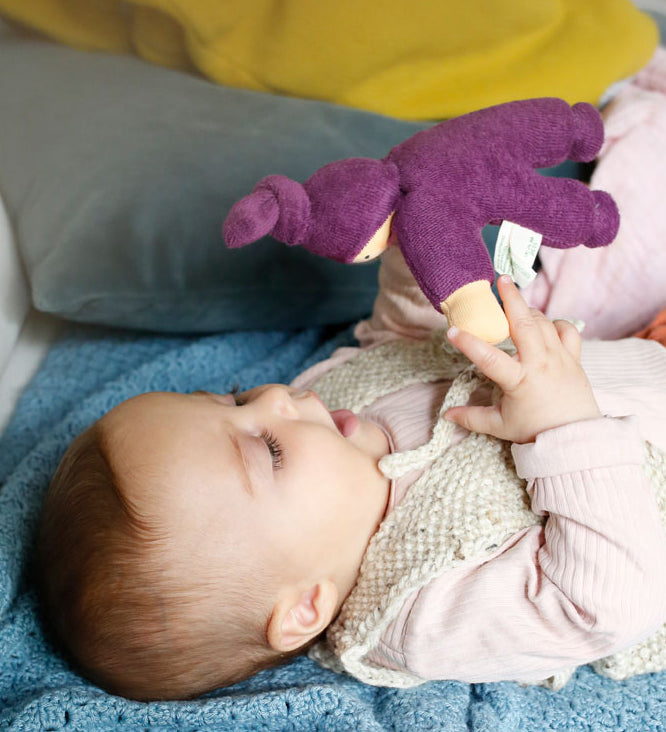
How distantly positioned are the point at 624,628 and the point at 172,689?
17.7 inches

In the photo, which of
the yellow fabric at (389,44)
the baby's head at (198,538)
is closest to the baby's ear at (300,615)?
the baby's head at (198,538)

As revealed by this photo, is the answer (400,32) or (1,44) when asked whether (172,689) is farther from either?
(1,44)

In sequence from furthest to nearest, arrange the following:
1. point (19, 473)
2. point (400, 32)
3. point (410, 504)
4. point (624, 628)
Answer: point (400, 32), point (19, 473), point (410, 504), point (624, 628)

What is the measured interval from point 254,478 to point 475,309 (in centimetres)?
29

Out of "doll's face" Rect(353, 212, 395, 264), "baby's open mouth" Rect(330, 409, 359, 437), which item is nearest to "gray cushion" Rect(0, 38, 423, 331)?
"baby's open mouth" Rect(330, 409, 359, 437)

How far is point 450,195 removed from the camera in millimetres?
729

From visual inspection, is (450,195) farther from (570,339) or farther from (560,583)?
(560,583)

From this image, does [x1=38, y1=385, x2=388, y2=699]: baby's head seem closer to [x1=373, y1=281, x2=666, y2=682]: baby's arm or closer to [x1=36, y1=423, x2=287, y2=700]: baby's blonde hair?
[x1=36, y1=423, x2=287, y2=700]: baby's blonde hair

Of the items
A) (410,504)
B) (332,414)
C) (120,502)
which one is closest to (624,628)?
(410,504)

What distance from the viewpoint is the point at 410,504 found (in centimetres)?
89

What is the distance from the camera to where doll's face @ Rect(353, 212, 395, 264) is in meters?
0.75

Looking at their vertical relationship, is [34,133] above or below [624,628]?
below

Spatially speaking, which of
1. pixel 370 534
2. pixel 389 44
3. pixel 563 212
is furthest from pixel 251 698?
pixel 389 44

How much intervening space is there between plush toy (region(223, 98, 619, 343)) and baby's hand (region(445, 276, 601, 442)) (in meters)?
0.07
